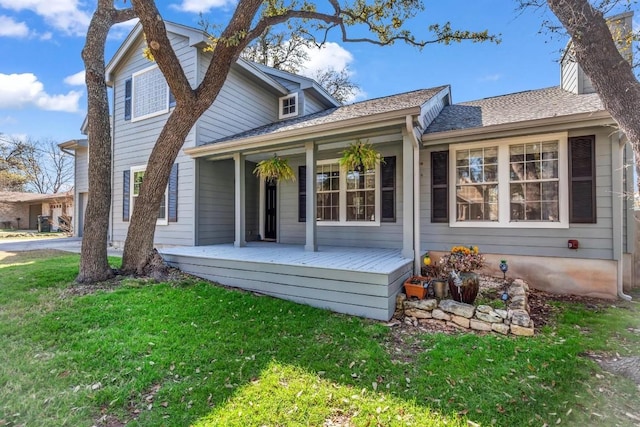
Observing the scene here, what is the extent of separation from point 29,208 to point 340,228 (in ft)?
91.4

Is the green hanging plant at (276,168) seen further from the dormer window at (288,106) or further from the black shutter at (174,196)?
the dormer window at (288,106)

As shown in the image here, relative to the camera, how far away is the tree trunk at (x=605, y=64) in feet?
9.87

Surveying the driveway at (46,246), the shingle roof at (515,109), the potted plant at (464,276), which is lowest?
the driveway at (46,246)

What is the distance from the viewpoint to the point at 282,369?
301cm

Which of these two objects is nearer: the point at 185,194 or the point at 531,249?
the point at 531,249

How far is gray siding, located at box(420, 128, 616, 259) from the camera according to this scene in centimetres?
507

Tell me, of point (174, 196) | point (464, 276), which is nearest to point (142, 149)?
point (174, 196)

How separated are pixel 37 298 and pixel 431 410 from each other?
540cm

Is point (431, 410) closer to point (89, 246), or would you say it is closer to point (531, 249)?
point (531, 249)

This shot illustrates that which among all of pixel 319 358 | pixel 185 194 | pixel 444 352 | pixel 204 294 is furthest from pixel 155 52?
pixel 444 352

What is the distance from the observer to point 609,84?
10.2ft

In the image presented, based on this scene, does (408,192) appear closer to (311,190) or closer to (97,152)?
(311,190)

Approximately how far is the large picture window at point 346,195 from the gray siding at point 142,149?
10.6ft

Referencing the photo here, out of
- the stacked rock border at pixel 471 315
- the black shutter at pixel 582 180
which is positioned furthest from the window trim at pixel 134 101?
the black shutter at pixel 582 180
